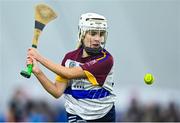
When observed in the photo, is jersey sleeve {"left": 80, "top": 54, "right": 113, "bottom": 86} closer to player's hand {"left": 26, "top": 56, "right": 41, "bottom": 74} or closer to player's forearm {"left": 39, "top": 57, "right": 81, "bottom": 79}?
player's forearm {"left": 39, "top": 57, "right": 81, "bottom": 79}

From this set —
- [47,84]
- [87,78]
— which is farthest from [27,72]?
[87,78]

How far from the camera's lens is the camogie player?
989 cm

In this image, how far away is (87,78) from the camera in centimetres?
993

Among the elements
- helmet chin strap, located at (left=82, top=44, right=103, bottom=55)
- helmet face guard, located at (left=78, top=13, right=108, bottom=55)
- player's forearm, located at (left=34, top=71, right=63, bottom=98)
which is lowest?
player's forearm, located at (left=34, top=71, right=63, bottom=98)

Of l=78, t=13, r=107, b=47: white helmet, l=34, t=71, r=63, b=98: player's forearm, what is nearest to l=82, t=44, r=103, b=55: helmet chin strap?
l=78, t=13, r=107, b=47: white helmet

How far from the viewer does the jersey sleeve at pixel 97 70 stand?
9898 millimetres

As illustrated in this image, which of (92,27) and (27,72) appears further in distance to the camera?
(92,27)

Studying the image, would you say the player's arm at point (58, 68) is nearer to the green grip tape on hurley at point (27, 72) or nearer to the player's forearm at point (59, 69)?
the player's forearm at point (59, 69)

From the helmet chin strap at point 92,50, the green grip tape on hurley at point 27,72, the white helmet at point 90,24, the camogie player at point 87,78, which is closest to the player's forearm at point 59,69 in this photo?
the camogie player at point 87,78

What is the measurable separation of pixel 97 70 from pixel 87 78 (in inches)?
5.1

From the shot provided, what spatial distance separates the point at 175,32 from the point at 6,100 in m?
3.95

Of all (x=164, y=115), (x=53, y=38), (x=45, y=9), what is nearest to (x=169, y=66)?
(x=53, y=38)

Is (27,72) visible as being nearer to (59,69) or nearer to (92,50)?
(59,69)

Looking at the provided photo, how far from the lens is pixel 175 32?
1994 centimetres
